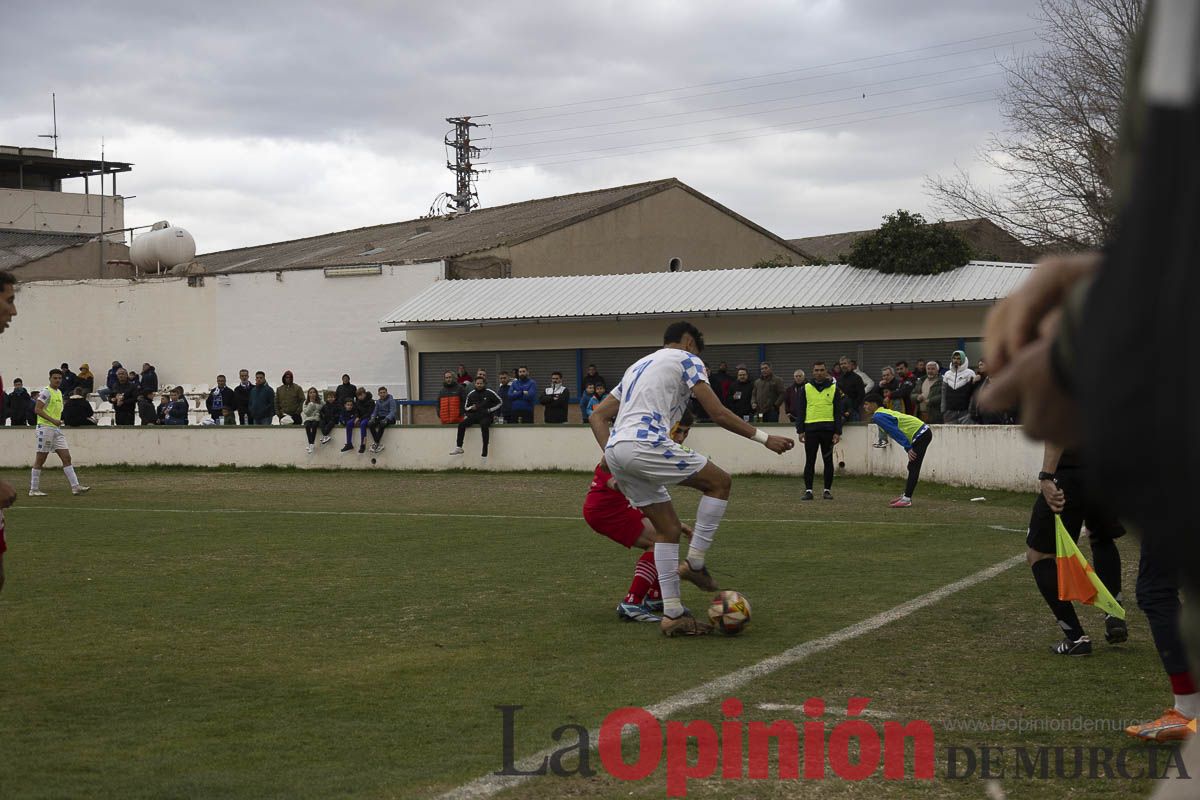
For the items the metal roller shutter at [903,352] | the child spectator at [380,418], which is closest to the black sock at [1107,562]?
the child spectator at [380,418]

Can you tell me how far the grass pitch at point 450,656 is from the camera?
18.0 ft

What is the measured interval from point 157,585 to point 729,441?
15.0 m

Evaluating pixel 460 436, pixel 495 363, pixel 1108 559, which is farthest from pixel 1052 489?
pixel 495 363

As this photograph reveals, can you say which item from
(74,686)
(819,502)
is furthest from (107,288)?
(74,686)

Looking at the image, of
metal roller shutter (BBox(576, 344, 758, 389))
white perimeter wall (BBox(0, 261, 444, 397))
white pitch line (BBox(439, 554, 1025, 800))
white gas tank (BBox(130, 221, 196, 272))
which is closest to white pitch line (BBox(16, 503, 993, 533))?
white pitch line (BBox(439, 554, 1025, 800))

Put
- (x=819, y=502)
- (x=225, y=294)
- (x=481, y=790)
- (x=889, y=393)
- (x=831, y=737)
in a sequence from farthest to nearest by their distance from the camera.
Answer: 1. (x=225, y=294)
2. (x=889, y=393)
3. (x=819, y=502)
4. (x=831, y=737)
5. (x=481, y=790)

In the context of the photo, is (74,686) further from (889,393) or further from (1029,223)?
(1029,223)

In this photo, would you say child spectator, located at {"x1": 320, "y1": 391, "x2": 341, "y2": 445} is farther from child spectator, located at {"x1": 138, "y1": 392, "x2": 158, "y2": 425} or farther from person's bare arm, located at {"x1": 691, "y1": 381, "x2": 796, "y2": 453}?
person's bare arm, located at {"x1": 691, "y1": 381, "x2": 796, "y2": 453}

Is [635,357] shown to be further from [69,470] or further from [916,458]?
[916,458]

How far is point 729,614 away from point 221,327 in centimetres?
3604

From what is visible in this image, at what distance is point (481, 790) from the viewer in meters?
5.08

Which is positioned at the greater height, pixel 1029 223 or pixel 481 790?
pixel 1029 223

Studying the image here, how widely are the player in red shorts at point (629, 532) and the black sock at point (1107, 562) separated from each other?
267cm

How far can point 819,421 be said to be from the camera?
19.3 meters
